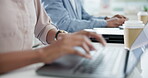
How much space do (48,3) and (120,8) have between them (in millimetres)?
1723

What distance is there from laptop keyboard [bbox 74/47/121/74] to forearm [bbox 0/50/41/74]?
11 cm

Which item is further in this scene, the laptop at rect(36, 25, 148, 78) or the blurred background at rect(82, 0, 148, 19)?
the blurred background at rect(82, 0, 148, 19)

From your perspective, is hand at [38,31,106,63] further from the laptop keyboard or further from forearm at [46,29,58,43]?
forearm at [46,29,58,43]

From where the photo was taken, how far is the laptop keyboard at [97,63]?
57cm

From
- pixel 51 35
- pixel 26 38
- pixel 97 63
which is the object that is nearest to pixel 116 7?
pixel 51 35

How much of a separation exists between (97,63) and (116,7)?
103 inches

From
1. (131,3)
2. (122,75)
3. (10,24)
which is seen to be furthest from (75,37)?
(131,3)

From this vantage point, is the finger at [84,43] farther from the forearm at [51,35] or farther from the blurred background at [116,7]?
the blurred background at [116,7]

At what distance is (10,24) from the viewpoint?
775 millimetres

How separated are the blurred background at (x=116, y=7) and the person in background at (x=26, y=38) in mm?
2099

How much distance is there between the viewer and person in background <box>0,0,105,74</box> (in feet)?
1.86

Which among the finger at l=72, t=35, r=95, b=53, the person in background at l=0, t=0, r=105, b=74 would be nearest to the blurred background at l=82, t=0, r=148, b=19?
the person in background at l=0, t=0, r=105, b=74

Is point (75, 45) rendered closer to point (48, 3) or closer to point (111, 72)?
point (111, 72)

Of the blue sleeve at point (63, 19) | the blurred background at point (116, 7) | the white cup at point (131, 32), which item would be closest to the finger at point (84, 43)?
the white cup at point (131, 32)
